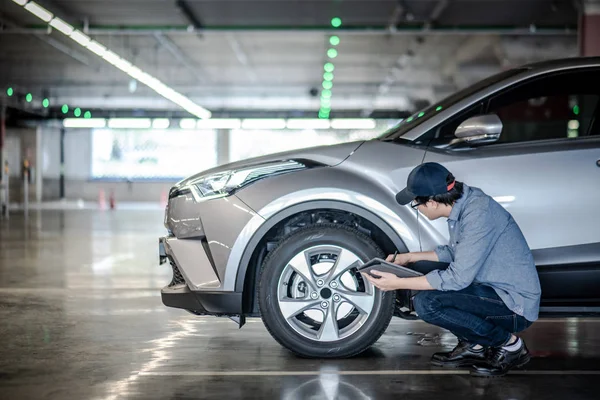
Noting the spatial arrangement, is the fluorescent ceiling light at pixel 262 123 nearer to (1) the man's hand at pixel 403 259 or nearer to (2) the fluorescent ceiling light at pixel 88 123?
(2) the fluorescent ceiling light at pixel 88 123

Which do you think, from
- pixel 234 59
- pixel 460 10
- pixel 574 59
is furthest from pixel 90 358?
pixel 234 59

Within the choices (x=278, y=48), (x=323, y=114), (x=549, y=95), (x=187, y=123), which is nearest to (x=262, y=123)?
(x=323, y=114)

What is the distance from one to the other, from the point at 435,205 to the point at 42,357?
243cm

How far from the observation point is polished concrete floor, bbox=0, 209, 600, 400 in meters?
3.97

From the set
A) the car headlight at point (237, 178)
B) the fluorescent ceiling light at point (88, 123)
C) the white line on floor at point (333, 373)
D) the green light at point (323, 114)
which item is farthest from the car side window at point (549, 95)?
the fluorescent ceiling light at point (88, 123)

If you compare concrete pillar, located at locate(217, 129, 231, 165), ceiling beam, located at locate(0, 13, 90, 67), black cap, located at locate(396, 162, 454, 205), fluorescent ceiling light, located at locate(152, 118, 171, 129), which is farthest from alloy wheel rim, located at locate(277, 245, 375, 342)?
concrete pillar, located at locate(217, 129, 231, 165)

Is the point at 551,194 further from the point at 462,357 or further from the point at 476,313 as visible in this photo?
the point at 462,357

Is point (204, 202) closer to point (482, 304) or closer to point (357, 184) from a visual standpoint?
point (357, 184)

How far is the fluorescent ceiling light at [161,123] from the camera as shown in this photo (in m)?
34.9

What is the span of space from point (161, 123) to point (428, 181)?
32.0 meters

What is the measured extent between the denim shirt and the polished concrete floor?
0.46 metres

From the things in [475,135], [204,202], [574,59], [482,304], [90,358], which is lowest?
[90,358]

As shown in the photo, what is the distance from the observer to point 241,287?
177 inches

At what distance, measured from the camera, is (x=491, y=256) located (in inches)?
162
